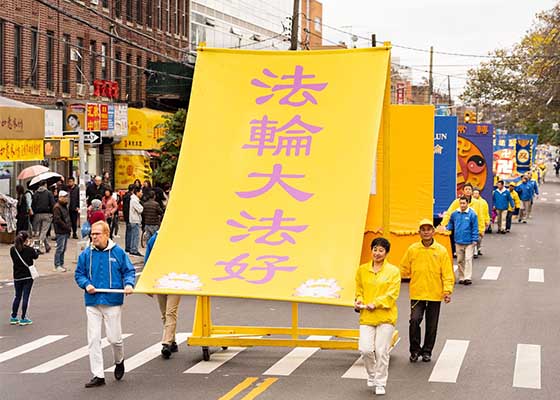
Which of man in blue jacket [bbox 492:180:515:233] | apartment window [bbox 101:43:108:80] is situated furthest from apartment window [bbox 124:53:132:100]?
man in blue jacket [bbox 492:180:515:233]

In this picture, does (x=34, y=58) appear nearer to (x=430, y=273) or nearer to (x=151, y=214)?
(x=151, y=214)

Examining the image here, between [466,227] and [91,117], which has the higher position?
[91,117]

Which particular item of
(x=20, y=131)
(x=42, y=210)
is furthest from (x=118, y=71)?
(x=20, y=131)

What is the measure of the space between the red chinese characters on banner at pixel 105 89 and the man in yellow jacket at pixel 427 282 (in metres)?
29.6

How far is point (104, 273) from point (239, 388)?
6.24 feet

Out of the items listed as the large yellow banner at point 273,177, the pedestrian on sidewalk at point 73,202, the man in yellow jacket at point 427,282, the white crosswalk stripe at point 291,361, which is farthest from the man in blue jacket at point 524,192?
the large yellow banner at point 273,177

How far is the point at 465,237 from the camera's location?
2266 centimetres

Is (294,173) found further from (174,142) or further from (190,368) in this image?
(174,142)

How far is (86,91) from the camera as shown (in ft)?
140

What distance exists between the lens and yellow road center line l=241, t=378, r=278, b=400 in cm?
1141

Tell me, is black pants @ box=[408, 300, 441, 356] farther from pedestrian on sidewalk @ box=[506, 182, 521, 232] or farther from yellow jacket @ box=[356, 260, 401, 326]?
pedestrian on sidewalk @ box=[506, 182, 521, 232]

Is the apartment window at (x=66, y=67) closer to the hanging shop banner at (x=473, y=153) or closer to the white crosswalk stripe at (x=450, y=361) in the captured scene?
the hanging shop banner at (x=473, y=153)

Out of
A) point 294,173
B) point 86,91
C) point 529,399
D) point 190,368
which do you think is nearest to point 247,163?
point 294,173

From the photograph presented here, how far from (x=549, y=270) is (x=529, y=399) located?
15.1 metres
